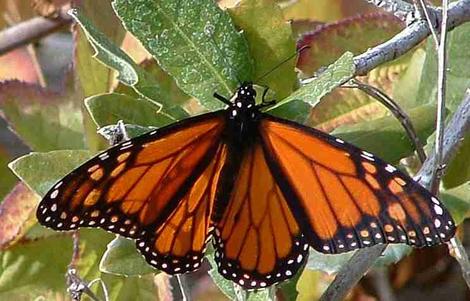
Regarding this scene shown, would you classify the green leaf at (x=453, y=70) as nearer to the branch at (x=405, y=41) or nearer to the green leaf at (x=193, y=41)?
the branch at (x=405, y=41)

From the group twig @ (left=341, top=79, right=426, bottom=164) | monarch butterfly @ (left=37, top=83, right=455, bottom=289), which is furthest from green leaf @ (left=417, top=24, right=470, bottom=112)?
monarch butterfly @ (left=37, top=83, right=455, bottom=289)

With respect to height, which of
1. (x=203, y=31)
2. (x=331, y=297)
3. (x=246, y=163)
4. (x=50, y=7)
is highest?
(x=50, y=7)

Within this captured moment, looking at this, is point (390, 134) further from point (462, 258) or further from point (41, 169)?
point (41, 169)

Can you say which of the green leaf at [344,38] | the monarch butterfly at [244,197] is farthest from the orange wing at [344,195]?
the green leaf at [344,38]

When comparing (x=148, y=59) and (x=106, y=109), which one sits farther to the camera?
(x=148, y=59)

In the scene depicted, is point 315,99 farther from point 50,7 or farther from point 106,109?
point 50,7

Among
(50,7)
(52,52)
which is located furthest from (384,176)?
(52,52)

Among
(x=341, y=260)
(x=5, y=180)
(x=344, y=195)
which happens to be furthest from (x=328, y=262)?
(x=5, y=180)
